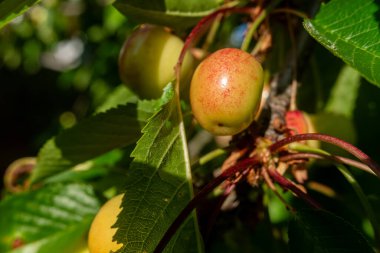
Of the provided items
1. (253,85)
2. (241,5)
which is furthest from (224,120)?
(241,5)

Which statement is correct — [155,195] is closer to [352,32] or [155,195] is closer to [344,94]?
[352,32]

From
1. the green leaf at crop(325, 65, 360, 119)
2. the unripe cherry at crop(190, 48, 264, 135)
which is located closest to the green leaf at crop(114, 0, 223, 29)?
the unripe cherry at crop(190, 48, 264, 135)

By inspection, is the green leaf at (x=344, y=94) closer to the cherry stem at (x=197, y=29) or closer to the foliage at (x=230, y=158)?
the foliage at (x=230, y=158)

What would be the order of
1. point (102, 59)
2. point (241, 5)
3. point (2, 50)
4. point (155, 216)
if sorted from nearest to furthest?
point (155, 216), point (241, 5), point (102, 59), point (2, 50)

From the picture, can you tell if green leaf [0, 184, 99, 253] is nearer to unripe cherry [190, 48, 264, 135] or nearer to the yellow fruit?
the yellow fruit

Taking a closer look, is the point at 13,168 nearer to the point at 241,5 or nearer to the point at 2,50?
the point at 241,5

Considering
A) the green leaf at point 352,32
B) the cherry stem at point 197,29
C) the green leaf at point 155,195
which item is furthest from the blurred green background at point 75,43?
the green leaf at point 352,32

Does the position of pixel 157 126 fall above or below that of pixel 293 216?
above
